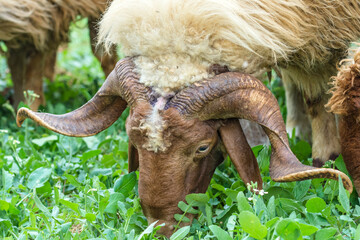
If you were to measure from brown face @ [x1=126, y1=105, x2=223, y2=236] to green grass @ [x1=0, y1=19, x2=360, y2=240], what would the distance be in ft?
0.30

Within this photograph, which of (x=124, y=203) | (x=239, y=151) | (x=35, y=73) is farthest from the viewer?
(x=35, y=73)

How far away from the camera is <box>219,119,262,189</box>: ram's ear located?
3266 mm

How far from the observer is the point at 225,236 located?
2926 mm

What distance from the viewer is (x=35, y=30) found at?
5742 mm

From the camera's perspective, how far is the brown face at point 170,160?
3.17 m

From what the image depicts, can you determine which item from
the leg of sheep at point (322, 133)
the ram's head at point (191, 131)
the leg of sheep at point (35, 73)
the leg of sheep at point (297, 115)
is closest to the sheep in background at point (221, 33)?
the ram's head at point (191, 131)

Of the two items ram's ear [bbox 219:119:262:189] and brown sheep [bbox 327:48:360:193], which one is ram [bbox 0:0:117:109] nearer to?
ram's ear [bbox 219:119:262:189]

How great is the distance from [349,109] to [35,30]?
355 centimetres

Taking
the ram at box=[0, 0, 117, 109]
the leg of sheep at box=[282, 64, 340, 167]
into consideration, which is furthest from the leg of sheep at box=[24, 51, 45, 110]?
the leg of sheep at box=[282, 64, 340, 167]

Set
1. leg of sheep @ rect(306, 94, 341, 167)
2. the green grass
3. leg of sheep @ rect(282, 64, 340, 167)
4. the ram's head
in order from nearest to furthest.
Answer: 1. the green grass
2. the ram's head
3. leg of sheep @ rect(282, 64, 340, 167)
4. leg of sheep @ rect(306, 94, 341, 167)

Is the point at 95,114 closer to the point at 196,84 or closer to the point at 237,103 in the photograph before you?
the point at 196,84

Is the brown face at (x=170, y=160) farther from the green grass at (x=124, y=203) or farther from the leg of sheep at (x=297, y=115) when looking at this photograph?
the leg of sheep at (x=297, y=115)

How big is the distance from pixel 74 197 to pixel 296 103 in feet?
8.24

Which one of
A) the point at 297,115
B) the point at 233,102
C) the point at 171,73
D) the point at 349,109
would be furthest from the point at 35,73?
the point at 349,109
